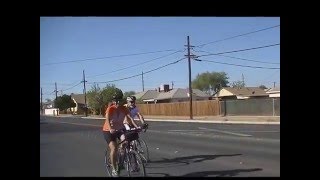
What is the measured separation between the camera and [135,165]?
7.18 metres

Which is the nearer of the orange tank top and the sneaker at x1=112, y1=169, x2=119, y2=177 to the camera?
the sneaker at x1=112, y1=169, x2=119, y2=177

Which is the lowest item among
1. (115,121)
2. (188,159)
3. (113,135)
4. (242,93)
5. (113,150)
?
(188,159)

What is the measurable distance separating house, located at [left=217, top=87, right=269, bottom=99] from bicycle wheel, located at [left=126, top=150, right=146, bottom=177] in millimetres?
47926

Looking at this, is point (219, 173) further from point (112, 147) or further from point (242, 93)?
point (242, 93)

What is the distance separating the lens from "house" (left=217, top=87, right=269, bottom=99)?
2158 inches

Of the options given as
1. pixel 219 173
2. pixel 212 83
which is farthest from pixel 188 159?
pixel 212 83

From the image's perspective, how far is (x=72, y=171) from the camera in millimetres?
7859

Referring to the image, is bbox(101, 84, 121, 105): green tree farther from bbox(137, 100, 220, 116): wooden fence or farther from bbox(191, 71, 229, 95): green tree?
bbox(191, 71, 229, 95): green tree

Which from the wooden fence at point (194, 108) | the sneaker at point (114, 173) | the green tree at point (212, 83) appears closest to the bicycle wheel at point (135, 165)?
the sneaker at point (114, 173)

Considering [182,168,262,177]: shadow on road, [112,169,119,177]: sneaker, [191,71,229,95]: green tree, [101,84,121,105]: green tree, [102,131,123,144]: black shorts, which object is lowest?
[182,168,262,177]: shadow on road

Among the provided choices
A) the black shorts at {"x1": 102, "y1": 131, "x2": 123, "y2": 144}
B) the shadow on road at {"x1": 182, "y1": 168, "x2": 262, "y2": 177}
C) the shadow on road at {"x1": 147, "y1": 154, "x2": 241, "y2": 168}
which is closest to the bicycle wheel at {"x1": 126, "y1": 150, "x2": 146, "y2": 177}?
the black shorts at {"x1": 102, "y1": 131, "x2": 123, "y2": 144}

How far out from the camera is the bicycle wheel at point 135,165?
280 inches

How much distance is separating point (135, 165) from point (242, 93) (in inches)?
1995

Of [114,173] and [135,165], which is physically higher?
[135,165]
